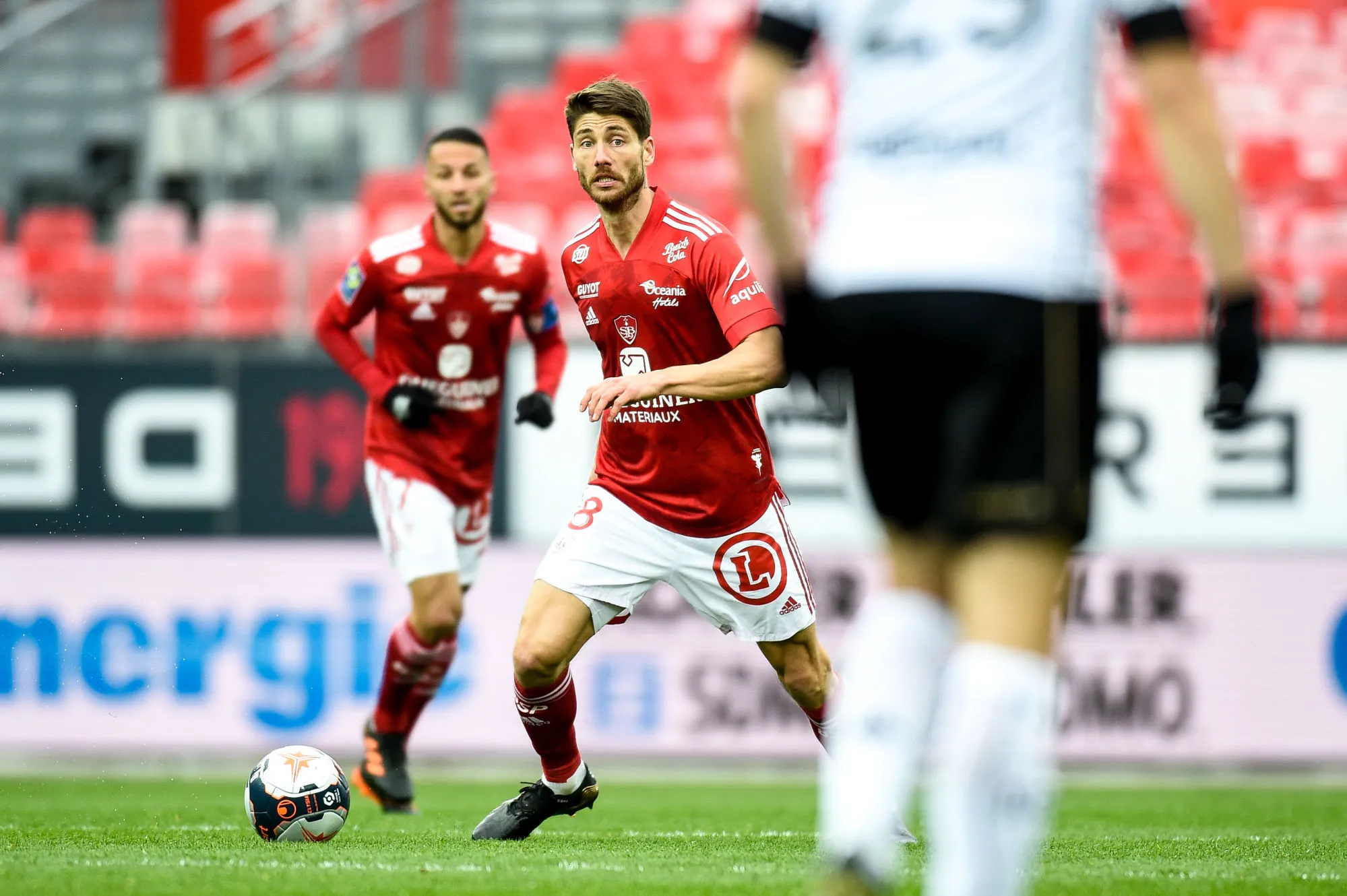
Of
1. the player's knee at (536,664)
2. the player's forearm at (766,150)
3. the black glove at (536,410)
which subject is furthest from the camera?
the black glove at (536,410)

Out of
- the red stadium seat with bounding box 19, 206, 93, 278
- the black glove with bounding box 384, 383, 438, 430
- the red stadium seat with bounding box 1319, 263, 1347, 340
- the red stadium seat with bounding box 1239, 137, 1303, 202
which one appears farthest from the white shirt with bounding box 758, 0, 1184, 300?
the red stadium seat with bounding box 19, 206, 93, 278

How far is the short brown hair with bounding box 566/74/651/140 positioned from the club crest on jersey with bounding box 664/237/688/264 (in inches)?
14.4

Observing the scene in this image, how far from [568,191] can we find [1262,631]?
21.0ft

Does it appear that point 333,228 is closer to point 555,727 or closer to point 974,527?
point 555,727

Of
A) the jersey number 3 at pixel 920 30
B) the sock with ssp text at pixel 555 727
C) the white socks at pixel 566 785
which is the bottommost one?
the white socks at pixel 566 785

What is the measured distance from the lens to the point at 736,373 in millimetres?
5113

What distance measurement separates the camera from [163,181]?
1614cm

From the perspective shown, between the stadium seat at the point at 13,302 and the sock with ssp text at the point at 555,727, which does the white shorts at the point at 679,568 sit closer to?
the sock with ssp text at the point at 555,727

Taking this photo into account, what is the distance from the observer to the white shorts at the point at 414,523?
7.40 metres

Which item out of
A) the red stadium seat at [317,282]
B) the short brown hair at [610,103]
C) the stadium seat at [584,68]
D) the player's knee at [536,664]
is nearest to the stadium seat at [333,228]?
the red stadium seat at [317,282]

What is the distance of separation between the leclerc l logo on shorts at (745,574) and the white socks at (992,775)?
2824mm

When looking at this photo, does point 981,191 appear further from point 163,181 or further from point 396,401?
point 163,181

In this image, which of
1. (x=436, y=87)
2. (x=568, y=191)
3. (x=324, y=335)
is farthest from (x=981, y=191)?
(x=436, y=87)

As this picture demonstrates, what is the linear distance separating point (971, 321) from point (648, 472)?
2.86m
